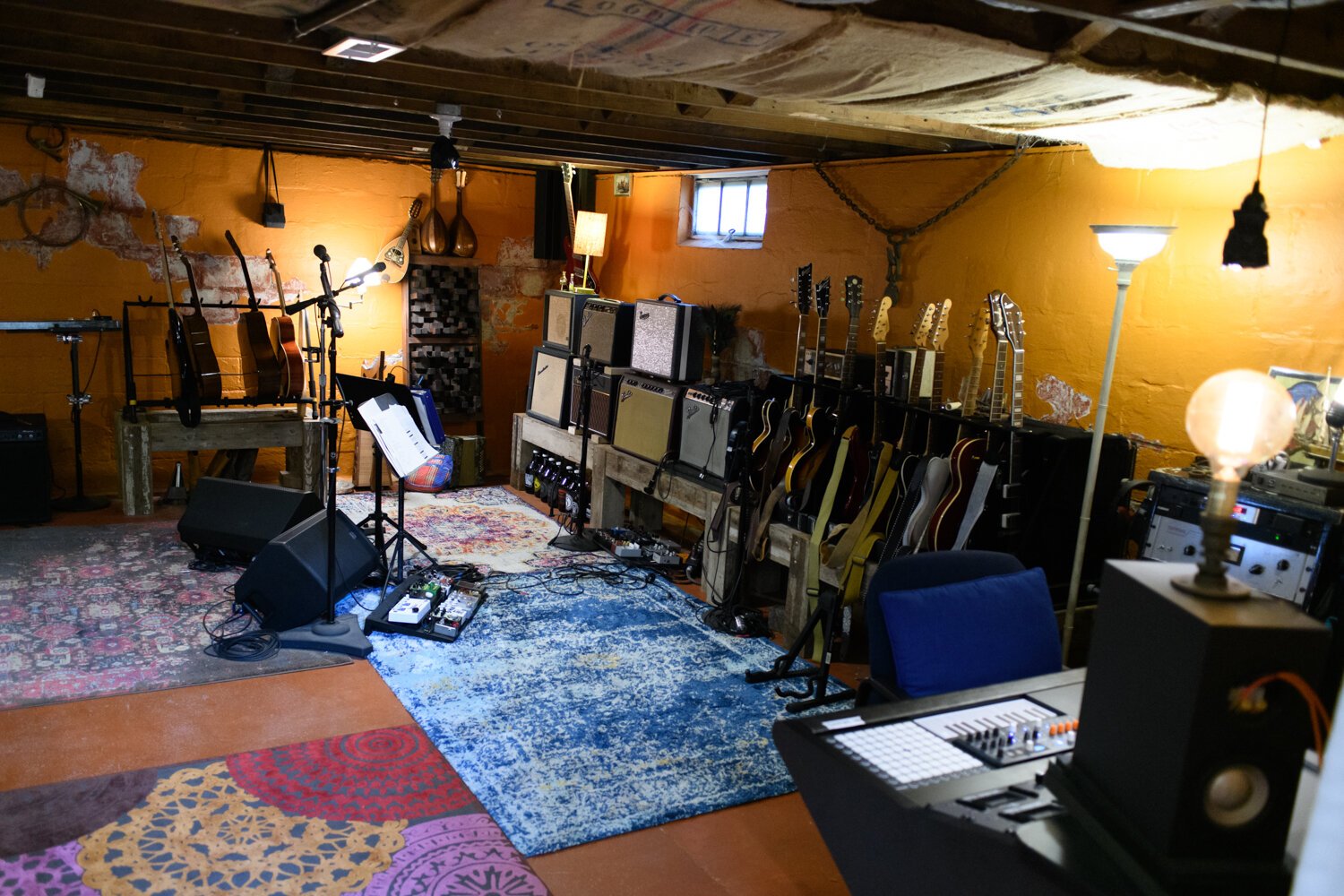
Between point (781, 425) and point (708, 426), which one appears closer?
point (781, 425)

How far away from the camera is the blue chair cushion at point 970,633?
8.07ft

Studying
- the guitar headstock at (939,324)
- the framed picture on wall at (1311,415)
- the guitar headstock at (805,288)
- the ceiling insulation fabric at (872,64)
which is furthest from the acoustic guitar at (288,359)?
the framed picture on wall at (1311,415)

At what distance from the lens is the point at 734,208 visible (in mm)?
6027

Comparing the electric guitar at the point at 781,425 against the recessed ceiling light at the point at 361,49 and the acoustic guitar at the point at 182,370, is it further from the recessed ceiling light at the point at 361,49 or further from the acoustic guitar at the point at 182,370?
A: the acoustic guitar at the point at 182,370

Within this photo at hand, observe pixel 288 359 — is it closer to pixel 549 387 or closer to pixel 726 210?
pixel 549 387

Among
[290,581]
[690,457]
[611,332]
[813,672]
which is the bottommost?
[813,672]

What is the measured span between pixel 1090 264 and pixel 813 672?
192 cm

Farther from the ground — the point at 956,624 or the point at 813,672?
the point at 956,624

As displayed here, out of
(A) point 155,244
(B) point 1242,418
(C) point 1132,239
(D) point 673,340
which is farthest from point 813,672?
(A) point 155,244

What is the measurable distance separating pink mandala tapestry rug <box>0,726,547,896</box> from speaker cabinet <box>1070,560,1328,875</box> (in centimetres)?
168

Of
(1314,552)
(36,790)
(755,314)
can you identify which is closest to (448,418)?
(755,314)

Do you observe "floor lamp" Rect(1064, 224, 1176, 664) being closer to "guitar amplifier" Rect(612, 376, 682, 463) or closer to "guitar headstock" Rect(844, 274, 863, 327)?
"guitar headstock" Rect(844, 274, 863, 327)

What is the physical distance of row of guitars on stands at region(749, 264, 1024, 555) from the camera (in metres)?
3.71

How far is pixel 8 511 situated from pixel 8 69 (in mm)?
2601
